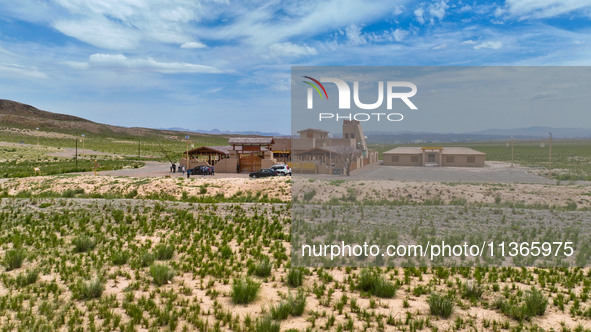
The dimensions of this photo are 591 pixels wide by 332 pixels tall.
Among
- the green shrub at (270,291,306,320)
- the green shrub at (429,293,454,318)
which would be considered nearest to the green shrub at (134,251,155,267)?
the green shrub at (270,291,306,320)

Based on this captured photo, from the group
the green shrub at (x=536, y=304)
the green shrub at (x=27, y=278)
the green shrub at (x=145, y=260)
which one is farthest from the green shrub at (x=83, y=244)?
the green shrub at (x=536, y=304)

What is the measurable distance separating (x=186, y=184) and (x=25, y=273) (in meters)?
20.8

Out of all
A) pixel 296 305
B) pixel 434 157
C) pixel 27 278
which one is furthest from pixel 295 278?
pixel 434 157

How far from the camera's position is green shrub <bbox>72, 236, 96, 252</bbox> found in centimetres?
1312

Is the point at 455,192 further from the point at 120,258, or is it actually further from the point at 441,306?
the point at 120,258

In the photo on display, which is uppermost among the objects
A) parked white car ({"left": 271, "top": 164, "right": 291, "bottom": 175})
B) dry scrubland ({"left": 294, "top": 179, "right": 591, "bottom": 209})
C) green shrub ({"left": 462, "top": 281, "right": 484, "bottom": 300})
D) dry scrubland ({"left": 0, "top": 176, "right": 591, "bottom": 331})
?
parked white car ({"left": 271, "top": 164, "right": 291, "bottom": 175})

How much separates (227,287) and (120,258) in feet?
13.3

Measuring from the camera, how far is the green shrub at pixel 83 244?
1312 centimetres

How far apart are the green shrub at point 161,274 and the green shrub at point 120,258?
2034 millimetres

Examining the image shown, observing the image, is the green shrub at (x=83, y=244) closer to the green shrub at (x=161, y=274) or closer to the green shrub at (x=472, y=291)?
the green shrub at (x=161, y=274)

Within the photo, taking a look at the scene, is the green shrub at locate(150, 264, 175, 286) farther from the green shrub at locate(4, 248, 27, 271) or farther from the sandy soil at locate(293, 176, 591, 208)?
the sandy soil at locate(293, 176, 591, 208)

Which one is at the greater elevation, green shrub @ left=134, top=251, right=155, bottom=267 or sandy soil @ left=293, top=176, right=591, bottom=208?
sandy soil @ left=293, top=176, right=591, bottom=208

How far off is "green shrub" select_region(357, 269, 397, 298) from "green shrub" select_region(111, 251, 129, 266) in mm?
7126

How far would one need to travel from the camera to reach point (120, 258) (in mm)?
11852
